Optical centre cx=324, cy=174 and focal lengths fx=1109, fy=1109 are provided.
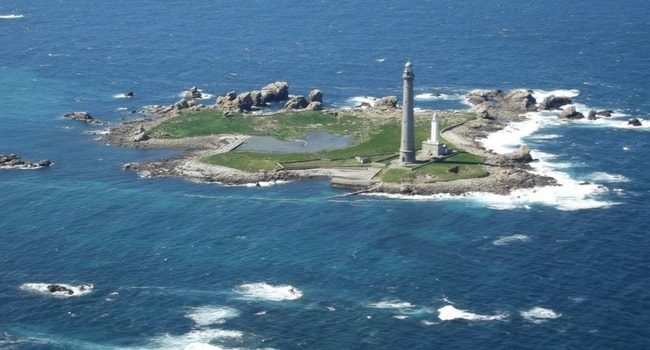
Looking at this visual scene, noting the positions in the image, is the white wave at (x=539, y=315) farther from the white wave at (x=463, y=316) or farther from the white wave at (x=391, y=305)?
the white wave at (x=391, y=305)


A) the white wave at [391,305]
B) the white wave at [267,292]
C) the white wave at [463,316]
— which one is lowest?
the white wave at [463,316]

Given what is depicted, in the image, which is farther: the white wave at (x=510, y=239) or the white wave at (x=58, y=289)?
the white wave at (x=510, y=239)

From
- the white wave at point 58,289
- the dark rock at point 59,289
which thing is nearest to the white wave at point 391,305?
the white wave at point 58,289

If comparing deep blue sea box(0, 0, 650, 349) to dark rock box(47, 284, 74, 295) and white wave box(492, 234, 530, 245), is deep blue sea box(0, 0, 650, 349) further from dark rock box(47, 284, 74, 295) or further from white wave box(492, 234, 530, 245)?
dark rock box(47, 284, 74, 295)

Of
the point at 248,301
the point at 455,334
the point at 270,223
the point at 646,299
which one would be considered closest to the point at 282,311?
the point at 248,301

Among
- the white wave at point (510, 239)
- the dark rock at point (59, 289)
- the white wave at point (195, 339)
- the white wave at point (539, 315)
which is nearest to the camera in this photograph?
the white wave at point (195, 339)

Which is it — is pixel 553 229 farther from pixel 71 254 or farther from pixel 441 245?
pixel 71 254

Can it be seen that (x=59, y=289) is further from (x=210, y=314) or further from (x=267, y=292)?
(x=267, y=292)
